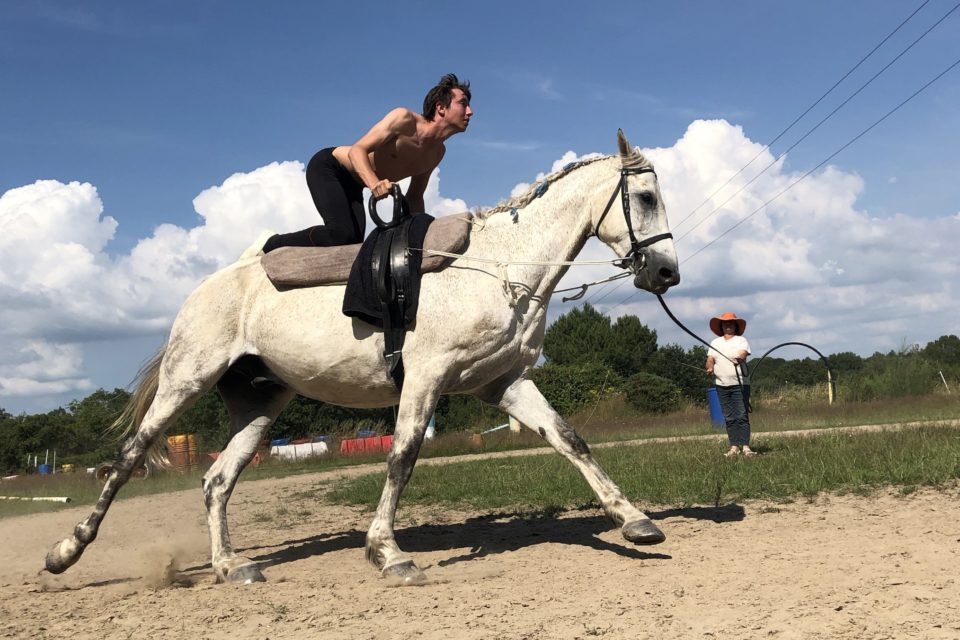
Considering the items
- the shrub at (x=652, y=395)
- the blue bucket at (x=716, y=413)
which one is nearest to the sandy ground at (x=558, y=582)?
the blue bucket at (x=716, y=413)

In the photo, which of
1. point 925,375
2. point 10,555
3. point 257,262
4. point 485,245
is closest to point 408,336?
point 485,245

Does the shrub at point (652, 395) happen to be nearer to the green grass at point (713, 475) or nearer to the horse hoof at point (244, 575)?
the green grass at point (713, 475)

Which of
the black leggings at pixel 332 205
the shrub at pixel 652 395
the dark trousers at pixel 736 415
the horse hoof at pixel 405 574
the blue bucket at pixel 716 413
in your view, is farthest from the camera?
the shrub at pixel 652 395

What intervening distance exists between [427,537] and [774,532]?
2.71m

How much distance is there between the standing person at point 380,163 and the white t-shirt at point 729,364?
18.6ft

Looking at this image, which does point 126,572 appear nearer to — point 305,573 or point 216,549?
point 216,549

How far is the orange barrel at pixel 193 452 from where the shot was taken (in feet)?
61.5

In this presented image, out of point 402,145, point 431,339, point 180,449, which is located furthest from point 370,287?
point 180,449

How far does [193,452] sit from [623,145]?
16926mm

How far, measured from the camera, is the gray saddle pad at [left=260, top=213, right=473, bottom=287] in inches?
219

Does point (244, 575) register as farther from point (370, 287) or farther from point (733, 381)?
point (733, 381)

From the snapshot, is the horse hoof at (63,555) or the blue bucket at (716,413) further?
the blue bucket at (716,413)

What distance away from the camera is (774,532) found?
554cm

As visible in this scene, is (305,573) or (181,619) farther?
(305,573)
